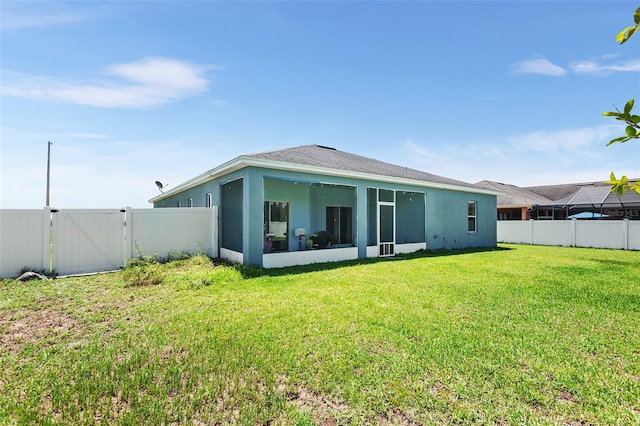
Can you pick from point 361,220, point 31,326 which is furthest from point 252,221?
point 31,326

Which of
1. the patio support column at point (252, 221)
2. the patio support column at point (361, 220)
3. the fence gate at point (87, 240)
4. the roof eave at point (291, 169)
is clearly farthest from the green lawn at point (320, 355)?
the patio support column at point (361, 220)

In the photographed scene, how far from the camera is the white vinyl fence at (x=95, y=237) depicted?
7.77 m

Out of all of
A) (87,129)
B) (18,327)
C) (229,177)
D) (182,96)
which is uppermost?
(182,96)

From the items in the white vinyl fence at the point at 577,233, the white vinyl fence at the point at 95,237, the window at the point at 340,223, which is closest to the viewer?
the white vinyl fence at the point at 95,237

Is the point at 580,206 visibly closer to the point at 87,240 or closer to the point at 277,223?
the point at 277,223

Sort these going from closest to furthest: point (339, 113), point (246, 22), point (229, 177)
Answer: point (246, 22) → point (229, 177) → point (339, 113)

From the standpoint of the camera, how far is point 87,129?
30.8ft

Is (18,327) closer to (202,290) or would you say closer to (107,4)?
(202,290)

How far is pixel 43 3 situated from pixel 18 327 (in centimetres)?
609

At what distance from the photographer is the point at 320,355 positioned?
349cm

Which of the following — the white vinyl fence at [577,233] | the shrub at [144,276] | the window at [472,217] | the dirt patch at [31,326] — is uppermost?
the window at [472,217]

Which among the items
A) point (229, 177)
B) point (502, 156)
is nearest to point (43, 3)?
point (229, 177)

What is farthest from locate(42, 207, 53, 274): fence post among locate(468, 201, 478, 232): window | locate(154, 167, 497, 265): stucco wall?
locate(468, 201, 478, 232): window

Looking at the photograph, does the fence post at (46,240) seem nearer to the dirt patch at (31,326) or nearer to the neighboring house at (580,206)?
the dirt patch at (31,326)
